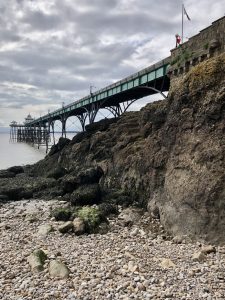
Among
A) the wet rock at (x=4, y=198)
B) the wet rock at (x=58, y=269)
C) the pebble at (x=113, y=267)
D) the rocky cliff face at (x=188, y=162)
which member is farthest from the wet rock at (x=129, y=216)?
the wet rock at (x=4, y=198)

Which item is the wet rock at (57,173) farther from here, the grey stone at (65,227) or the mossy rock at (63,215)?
the grey stone at (65,227)

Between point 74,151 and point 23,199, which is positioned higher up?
point 74,151

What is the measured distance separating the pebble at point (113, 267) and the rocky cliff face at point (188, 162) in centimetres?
129

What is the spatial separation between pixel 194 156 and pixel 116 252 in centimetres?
612

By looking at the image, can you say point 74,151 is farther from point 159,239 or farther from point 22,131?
point 22,131

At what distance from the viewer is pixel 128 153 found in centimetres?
2709

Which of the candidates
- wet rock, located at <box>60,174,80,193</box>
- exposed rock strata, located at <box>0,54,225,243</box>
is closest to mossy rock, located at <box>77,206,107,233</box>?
exposed rock strata, located at <box>0,54,225,243</box>

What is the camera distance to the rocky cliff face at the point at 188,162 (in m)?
15.2

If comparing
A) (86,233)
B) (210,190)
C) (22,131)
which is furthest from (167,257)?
(22,131)

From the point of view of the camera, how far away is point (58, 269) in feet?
41.4

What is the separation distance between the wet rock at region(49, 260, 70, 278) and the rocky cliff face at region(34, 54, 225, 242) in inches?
233

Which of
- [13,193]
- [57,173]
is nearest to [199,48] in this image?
[13,193]

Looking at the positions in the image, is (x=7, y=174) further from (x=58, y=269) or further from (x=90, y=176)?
(x=58, y=269)

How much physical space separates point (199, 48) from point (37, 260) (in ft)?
53.7
